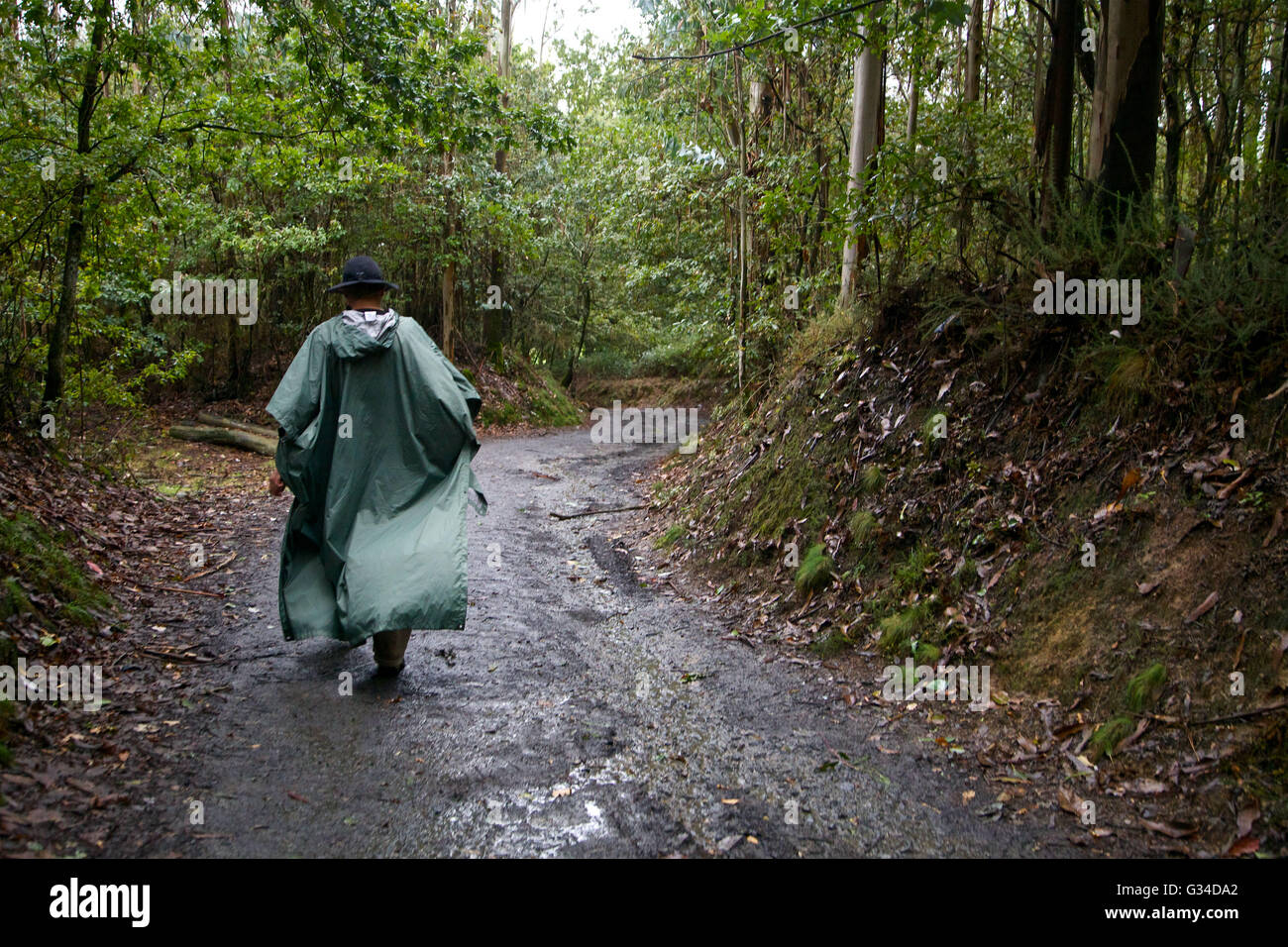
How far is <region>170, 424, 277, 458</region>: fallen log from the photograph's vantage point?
1496 centimetres

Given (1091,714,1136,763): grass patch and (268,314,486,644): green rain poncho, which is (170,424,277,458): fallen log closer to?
(268,314,486,644): green rain poncho

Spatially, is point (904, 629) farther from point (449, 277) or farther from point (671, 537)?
point (449, 277)

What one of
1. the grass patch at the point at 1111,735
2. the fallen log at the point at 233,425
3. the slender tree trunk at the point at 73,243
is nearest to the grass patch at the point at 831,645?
the grass patch at the point at 1111,735

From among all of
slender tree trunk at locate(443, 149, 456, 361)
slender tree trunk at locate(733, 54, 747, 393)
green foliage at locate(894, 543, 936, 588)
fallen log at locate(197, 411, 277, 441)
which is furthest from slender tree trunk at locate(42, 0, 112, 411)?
slender tree trunk at locate(443, 149, 456, 361)

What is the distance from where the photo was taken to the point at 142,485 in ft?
33.7

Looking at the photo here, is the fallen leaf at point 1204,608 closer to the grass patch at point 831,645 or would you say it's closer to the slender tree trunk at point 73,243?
the grass patch at point 831,645

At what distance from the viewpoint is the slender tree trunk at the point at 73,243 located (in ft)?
28.0

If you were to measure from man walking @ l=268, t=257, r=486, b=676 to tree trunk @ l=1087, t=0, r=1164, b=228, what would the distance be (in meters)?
4.76

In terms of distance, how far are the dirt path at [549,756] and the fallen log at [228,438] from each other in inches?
352

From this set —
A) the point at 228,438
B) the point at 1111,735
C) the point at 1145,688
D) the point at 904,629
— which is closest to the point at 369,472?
the point at 904,629

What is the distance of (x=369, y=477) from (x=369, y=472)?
4 cm

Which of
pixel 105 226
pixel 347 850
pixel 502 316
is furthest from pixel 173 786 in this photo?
pixel 502 316
